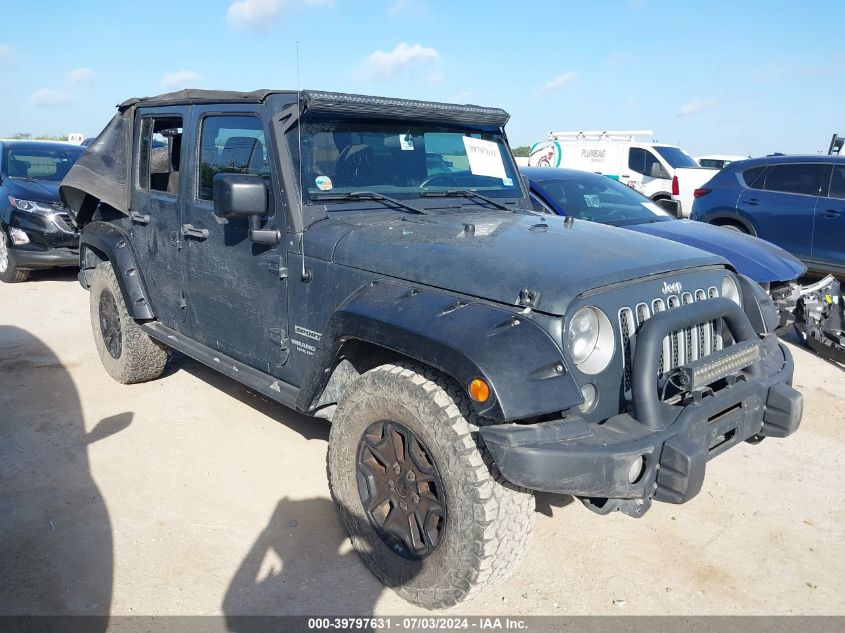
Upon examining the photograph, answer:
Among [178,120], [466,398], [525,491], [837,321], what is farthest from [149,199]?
[837,321]

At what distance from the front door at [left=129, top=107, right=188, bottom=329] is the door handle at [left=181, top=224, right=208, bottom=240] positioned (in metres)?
0.10

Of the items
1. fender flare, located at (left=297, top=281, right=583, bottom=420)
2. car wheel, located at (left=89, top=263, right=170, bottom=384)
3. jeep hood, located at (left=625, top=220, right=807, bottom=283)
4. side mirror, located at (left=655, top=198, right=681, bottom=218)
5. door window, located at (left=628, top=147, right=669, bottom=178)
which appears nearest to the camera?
fender flare, located at (left=297, top=281, right=583, bottom=420)

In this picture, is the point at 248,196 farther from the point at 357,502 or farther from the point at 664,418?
the point at 664,418

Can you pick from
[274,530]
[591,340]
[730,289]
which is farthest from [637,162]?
[274,530]

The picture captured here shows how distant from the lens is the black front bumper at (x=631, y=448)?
7.63ft

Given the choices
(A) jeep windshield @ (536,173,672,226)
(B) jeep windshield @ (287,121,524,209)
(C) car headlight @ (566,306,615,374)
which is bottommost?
(C) car headlight @ (566,306,615,374)

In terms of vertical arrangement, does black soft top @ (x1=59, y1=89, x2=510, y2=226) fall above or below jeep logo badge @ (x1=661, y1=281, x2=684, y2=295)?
above

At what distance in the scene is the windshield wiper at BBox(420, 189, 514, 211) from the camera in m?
3.76

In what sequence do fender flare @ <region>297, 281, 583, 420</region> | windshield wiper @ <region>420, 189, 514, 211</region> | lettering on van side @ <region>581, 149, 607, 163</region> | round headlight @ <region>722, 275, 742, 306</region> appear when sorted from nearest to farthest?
fender flare @ <region>297, 281, 583, 420</region>
round headlight @ <region>722, 275, 742, 306</region>
windshield wiper @ <region>420, 189, 514, 211</region>
lettering on van side @ <region>581, 149, 607, 163</region>

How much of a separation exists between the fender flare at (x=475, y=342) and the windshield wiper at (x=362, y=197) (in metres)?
0.75

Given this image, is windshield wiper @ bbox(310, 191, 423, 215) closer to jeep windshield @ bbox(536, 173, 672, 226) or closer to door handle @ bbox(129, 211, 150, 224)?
door handle @ bbox(129, 211, 150, 224)

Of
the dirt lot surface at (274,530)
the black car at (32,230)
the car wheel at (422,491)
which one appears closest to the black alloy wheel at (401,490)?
the car wheel at (422,491)

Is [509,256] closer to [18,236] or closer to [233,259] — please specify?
[233,259]

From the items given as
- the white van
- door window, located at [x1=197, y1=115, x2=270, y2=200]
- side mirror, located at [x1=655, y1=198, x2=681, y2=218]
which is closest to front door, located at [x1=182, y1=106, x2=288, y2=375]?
door window, located at [x1=197, y1=115, x2=270, y2=200]
